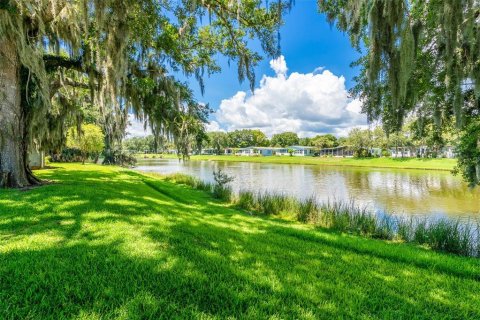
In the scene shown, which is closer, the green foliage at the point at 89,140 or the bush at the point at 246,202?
the bush at the point at 246,202

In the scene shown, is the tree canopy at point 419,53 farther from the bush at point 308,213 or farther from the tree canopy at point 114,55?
the bush at point 308,213

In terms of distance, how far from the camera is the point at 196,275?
2.61 meters

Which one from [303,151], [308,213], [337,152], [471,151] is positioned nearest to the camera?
[471,151]

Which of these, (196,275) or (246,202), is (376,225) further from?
(196,275)

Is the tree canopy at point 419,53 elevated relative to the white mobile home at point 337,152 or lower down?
elevated

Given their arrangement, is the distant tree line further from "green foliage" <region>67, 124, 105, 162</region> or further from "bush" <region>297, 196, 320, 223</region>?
"bush" <region>297, 196, 320, 223</region>

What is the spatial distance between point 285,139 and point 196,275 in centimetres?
10792

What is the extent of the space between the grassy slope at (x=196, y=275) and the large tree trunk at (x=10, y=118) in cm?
284

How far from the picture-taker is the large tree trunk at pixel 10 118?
6387 mm

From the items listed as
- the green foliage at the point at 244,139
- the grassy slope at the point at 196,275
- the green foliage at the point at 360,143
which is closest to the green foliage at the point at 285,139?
the green foliage at the point at 244,139

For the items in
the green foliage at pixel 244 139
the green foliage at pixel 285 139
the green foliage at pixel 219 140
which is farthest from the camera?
the green foliage at pixel 285 139

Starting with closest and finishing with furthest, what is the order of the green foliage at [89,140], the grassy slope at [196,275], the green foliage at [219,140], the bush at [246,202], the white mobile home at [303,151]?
the grassy slope at [196,275]
the bush at [246,202]
the green foliage at [89,140]
the white mobile home at [303,151]
the green foliage at [219,140]

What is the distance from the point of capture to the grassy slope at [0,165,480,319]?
212cm

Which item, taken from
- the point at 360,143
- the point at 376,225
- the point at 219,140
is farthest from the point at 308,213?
the point at 219,140
